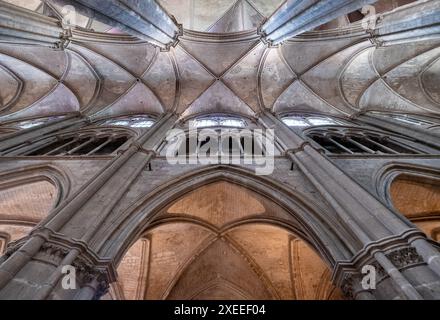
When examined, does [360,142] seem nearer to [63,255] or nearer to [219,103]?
[219,103]

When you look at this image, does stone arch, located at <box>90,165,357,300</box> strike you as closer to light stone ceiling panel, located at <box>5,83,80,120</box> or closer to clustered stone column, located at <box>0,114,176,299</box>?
clustered stone column, located at <box>0,114,176,299</box>

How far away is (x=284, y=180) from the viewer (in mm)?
7195

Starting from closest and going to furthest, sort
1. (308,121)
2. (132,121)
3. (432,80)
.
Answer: (308,121) → (132,121) → (432,80)

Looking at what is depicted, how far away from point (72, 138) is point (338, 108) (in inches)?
461

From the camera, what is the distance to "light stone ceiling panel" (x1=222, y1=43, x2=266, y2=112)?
14.9 meters

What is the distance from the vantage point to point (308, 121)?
13.4 metres

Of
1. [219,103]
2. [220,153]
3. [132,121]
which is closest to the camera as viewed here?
[220,153]

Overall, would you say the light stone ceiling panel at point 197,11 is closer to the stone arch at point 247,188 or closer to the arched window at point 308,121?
the arched window at point 308,121

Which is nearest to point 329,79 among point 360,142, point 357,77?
point 357,77

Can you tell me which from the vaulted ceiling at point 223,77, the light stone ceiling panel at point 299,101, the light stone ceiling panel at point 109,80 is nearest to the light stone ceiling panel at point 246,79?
the vaulted ceiling at point 223,77

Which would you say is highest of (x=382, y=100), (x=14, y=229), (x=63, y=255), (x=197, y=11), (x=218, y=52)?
(x=197, y=11)

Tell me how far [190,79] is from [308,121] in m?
6.21

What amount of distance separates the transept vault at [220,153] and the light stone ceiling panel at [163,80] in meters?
0.09

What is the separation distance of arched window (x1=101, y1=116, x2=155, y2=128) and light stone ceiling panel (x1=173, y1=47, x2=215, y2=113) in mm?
1731
